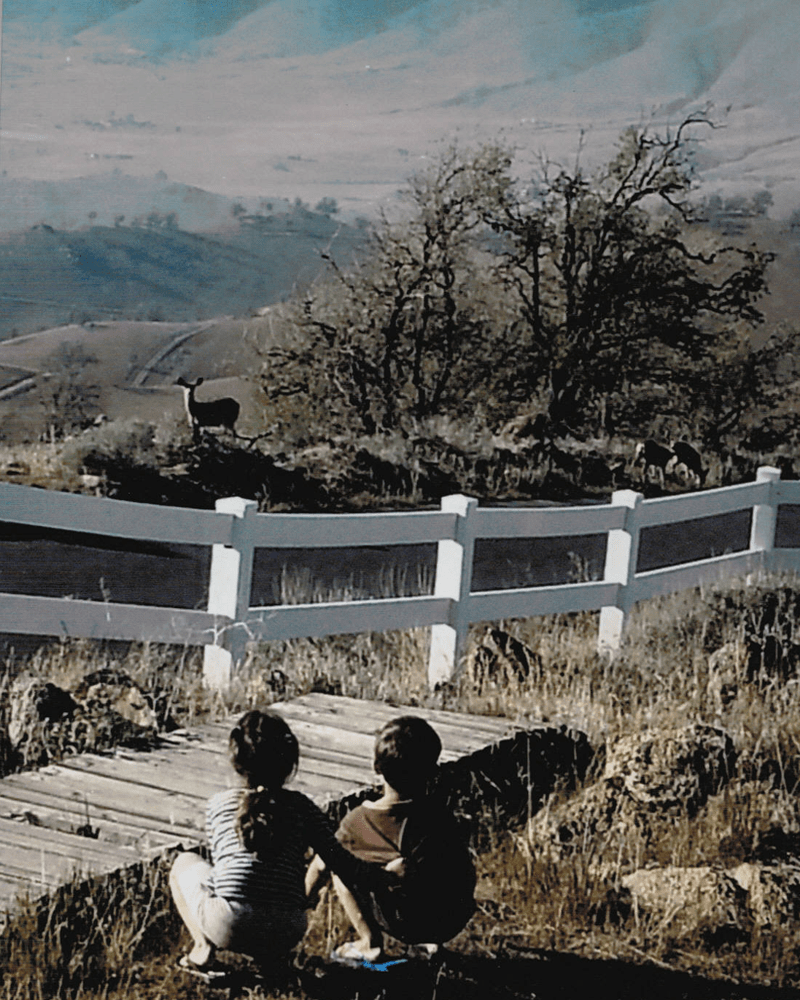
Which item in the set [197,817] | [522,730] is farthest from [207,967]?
[522,730]

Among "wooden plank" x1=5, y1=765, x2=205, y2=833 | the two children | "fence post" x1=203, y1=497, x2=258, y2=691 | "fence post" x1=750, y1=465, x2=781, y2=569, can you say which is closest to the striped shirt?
the two children

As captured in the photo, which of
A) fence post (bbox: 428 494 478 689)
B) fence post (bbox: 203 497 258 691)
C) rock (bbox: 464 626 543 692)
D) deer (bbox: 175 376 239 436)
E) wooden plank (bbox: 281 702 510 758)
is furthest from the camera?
deer (bbox: 175 376 239 436)

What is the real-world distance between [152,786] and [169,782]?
0.15ft

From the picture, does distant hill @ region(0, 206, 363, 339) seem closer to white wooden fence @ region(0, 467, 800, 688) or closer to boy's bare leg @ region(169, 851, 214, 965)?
white wooden fence @ region(0, 467, 800, 688)

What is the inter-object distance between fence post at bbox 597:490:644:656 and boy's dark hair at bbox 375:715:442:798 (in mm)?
3874

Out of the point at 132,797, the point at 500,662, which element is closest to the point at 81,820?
the point at 132,797

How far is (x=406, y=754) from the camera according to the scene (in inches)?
103

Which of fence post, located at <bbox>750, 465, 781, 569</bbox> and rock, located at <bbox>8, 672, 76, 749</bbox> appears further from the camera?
fence post, located at <bbox>750, 465, 781, 569</bbox>

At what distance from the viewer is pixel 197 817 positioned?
3.23 meters

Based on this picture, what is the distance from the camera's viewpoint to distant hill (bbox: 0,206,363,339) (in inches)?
540

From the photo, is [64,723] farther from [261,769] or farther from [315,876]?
[261,769]

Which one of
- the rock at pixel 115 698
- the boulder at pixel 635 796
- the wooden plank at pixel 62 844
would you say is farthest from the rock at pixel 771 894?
the rock at pixel 115 698

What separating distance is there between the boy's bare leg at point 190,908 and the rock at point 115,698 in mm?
1336

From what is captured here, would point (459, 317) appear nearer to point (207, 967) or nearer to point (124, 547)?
point (124, 547)
